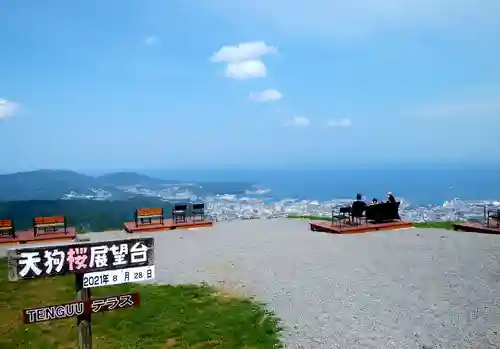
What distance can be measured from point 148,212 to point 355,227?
819cm

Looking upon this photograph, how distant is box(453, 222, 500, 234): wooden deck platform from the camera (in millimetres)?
15492

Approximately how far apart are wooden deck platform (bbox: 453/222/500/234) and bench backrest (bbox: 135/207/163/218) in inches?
458

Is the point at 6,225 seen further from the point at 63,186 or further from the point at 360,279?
the point at 63,186

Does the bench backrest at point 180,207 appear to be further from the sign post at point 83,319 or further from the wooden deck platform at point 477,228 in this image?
the sign post at point 83,319

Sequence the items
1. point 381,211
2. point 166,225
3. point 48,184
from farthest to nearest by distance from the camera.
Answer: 1. point 48,184
2. point 166,225
3. point 381,211

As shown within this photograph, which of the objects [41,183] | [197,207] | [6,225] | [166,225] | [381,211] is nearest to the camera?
[6,225]

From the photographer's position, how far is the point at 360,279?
9625 millimetres

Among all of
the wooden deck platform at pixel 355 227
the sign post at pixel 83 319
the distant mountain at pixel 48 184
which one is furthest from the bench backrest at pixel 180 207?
the distant mountain at pixel 48 184

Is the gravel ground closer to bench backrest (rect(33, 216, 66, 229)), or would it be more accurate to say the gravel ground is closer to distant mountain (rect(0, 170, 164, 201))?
bench backrest (rect(33, 216, 66, 229))

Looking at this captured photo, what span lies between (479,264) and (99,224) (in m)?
15.9

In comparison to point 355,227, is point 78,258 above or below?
above

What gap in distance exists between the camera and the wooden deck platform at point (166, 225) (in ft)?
55.8

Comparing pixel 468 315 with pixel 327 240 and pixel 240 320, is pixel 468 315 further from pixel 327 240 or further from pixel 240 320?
pixel 327 240

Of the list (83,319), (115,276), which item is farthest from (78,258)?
(83,319)
